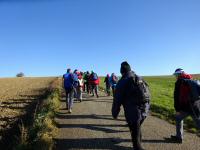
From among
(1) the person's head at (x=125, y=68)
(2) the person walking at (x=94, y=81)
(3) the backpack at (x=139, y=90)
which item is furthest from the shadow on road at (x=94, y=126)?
(2) the person walking at (x=94, y=81)

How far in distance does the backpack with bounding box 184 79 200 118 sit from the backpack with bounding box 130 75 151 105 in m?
1.51

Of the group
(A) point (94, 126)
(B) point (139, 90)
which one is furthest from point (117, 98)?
(A) point (94, 126)

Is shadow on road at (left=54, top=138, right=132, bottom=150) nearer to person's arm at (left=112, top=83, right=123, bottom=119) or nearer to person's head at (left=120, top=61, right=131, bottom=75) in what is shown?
person's arm at (left=112, top=83, right=123, bottom=119)

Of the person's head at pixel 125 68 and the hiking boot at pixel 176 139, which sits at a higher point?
the person's head at pixel 125 68

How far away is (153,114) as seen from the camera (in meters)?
16.6

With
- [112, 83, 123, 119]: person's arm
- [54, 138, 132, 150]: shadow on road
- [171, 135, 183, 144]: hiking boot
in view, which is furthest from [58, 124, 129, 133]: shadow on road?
[112, 83, 123, 119]: person's arm

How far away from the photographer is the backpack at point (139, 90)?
8.45m

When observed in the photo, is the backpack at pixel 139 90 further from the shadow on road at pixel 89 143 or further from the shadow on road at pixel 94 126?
the shadow on road at pixel 94 126

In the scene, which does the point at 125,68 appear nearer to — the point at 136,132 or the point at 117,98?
the point at 117,98

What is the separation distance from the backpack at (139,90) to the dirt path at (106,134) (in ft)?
5.69

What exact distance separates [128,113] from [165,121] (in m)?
6.29

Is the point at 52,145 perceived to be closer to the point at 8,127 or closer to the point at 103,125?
the point at 103,125

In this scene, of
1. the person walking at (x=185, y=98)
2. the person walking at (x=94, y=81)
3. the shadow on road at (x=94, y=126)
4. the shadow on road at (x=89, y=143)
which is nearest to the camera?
the person walking at (x=185, y=98)

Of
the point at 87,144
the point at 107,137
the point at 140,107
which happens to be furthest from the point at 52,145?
the point at 140,107
